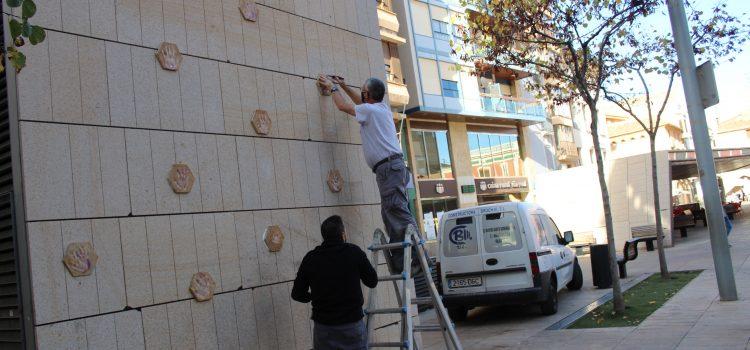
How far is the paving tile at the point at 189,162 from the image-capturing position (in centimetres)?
486

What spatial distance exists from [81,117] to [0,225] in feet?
2.87

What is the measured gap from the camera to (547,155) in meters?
42.6

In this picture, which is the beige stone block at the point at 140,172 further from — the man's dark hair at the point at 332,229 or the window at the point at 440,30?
the window at the point at 440,30

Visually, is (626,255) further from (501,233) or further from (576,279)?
(501,233)

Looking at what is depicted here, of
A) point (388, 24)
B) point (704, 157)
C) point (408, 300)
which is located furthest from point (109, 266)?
point (388, 24)

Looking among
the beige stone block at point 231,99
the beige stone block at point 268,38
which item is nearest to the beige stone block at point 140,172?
the beige stone block at point 231,99

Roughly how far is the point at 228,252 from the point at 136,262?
83 cm

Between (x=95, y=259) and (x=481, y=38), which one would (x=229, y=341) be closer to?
(x=95, y=259)

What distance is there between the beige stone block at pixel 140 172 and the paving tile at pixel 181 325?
2.40ft

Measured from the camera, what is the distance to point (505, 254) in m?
10.9

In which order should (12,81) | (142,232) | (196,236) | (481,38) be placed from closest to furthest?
1. (12,81)
2. (142,232)
3. (196,236)
4. (481,38)

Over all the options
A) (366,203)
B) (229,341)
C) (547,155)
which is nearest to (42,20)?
(229,341)

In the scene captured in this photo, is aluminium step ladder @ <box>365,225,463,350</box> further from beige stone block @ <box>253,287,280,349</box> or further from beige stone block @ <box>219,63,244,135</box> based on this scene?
beige stone block @ <box>219,63,244,135</box>

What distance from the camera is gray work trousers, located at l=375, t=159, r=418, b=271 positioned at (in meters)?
5.75
